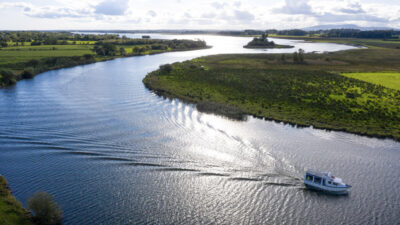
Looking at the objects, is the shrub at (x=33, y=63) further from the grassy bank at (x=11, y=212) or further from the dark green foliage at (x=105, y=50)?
the grassy bank at (x=11, y=212)

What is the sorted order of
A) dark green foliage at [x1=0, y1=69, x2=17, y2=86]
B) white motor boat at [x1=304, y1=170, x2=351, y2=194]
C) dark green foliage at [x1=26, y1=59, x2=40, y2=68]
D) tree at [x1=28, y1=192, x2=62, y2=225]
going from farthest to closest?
1. dark green foliage at [x1=26, y1=59, x2=40, y2=68]
2. dark green foliage at [x1=0, y1=69, x2=17, y2=86]
3. white motor boat at [x1=304, y1=170, x2=351, y2=194]
4. tree at [x1=28, y1=192, x2=62, y2=225]

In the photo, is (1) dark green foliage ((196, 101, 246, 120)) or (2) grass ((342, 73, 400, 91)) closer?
(1) dark green foliage ((196, 101, 246, 120))

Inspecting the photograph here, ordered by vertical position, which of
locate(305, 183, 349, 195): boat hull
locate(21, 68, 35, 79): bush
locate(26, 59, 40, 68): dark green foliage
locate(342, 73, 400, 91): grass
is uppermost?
locate(26, 59, 40, 68): dark green foliage

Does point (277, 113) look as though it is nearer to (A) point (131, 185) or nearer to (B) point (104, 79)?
(A) point (131, 185)

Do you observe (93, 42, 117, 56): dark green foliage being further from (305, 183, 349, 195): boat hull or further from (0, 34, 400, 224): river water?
(305, 183, 349, 195): boat hull

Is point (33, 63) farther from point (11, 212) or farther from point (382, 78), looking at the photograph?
point (382, 78)

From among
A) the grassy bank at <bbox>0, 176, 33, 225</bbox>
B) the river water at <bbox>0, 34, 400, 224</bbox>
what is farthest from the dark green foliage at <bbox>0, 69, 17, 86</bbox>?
the grassy bank at <bbox>0, 176, 33, 225</bbox>

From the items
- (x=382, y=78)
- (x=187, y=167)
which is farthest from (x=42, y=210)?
(x=382, y=78)

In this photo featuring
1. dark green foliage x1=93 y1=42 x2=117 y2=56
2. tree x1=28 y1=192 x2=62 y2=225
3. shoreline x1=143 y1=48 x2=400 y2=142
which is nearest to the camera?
tree x1=28 y1=192 x2=62 y2=225
